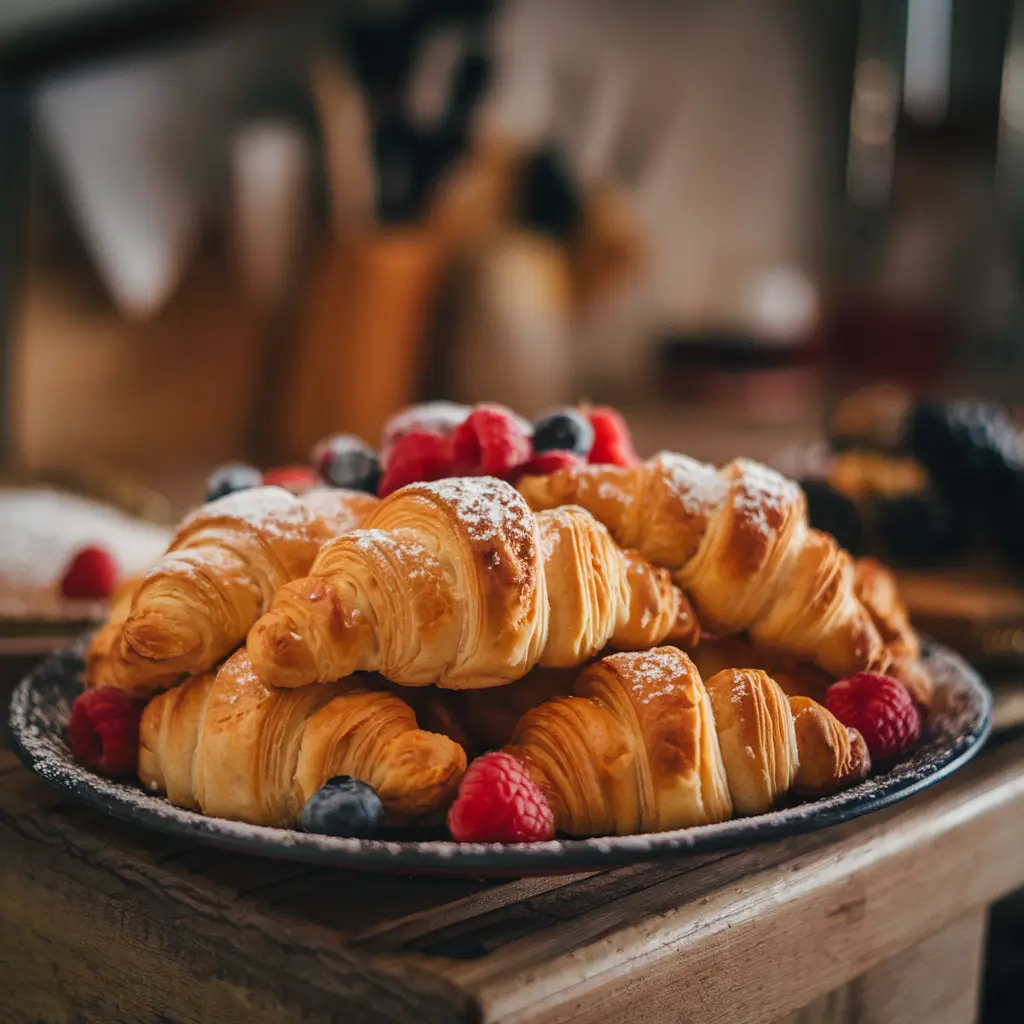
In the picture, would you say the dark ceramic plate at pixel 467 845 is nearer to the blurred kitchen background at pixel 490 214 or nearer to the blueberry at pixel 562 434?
Answer: the blueberry at pixel 562 434

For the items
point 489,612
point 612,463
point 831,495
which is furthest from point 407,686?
point 831,495

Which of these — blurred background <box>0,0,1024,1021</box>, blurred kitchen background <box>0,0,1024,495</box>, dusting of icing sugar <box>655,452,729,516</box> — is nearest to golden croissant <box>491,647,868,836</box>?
dusting of icing sugar <box>655,452,729,516</box>

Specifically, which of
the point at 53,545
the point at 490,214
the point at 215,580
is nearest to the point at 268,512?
the point at 215,580

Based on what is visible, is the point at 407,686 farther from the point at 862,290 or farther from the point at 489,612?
the point at 862,290

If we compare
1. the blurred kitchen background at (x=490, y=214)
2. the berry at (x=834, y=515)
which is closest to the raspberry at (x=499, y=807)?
the berry at (x=834, y=515)

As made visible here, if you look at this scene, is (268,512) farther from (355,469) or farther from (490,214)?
(490,214)
